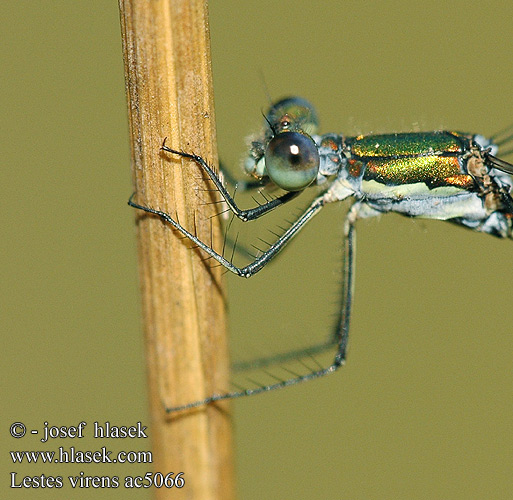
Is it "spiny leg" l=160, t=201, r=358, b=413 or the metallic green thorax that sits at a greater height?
the metallic green thorax

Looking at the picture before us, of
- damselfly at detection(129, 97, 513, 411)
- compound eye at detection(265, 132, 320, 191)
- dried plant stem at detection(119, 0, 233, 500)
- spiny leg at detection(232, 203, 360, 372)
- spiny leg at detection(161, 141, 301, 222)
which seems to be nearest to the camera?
dried plant stem at detection(119, 0, 233, 500)

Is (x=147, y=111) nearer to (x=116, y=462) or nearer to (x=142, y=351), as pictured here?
(x=142, y=351)

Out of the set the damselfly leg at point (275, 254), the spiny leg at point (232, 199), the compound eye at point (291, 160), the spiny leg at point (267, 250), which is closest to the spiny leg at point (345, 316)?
the damselfly leg at point (275, 254)

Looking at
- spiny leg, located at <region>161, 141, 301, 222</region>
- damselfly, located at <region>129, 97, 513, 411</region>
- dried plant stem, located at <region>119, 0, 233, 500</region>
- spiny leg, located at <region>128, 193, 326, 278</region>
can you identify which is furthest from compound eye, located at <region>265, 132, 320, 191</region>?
dried plant stem, located at <region>119, 0, 233, 500</region>

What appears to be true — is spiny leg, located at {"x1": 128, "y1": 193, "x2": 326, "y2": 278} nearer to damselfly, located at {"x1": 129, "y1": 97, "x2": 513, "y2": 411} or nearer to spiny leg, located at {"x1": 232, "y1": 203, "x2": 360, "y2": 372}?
damselfly, located at {"x1": 129, "y1": 97, "x2": 513, "y2": 411}

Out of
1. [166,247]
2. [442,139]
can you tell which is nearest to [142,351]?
[166,247]

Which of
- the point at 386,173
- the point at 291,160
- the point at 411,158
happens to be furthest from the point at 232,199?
the point at 411,158
